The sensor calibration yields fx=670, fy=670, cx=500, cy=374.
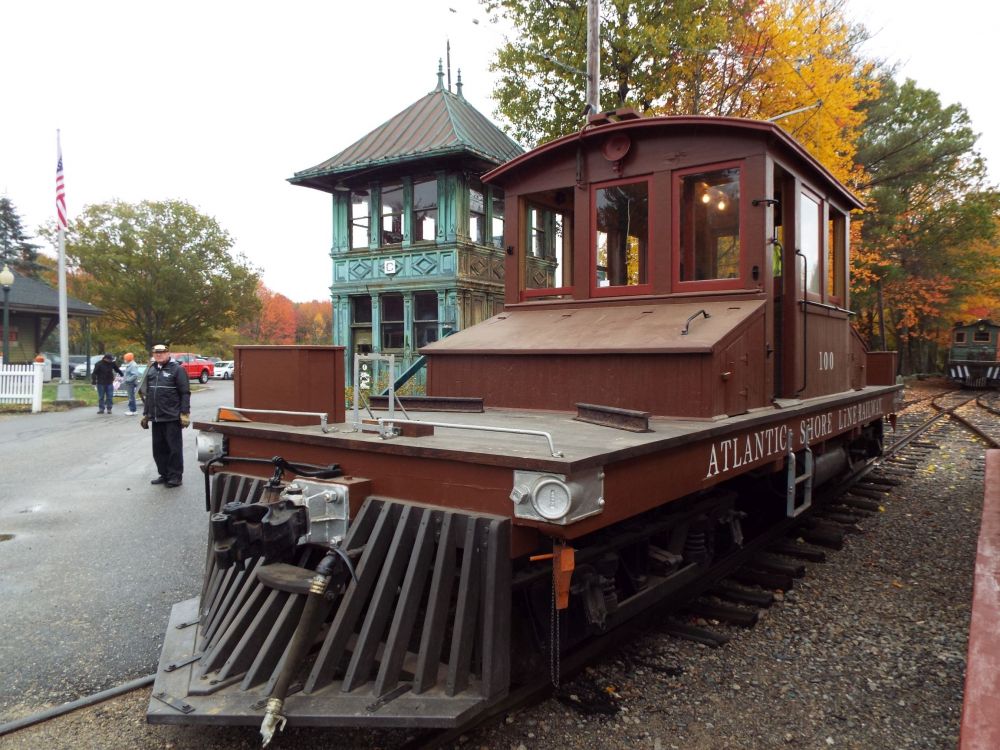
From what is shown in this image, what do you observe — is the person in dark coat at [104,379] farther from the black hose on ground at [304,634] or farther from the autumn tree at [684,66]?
the black hose on ground at [304,634]

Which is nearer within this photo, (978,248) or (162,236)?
(978,248)

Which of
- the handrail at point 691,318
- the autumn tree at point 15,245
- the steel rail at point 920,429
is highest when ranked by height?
the autumn tree at point 15,245

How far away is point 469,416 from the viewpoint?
4.11 meters

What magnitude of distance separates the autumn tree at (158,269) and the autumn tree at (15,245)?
26.8 m

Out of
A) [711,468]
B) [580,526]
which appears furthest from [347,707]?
[711,468]

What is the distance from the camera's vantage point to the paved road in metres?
3.38

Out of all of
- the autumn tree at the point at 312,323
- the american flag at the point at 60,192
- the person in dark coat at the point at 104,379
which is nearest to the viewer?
the person in dark coat at the point at 104,379

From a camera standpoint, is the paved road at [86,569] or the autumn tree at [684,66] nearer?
the paved road at [86,569]

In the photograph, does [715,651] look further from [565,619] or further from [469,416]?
[469,416]

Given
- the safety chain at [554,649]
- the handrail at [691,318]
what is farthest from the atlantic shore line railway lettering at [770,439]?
the safety chain at [554,649]

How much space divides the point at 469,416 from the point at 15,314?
102ft

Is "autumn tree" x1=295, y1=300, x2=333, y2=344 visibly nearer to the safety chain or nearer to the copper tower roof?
the copper tower roof

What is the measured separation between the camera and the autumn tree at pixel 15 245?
169 ft

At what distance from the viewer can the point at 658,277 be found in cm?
467
